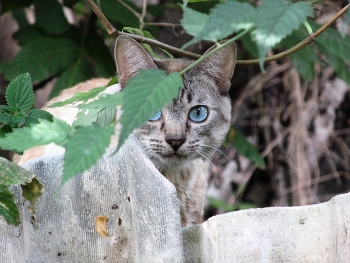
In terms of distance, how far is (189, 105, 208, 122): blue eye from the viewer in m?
2.93

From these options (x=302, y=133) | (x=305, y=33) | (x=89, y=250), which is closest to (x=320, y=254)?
(x=89, y=250)

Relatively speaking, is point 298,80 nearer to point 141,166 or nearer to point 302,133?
point 302,133

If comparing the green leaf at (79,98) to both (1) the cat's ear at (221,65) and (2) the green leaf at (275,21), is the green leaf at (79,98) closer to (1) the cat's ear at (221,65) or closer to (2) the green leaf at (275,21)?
(2) the green leaf at (275,21)

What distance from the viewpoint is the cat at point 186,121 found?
8.95 feet

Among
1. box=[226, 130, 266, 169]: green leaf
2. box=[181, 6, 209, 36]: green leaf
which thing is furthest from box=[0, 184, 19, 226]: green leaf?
box=[226, 130, 266, 169]: green leaf

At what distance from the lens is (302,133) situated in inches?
213

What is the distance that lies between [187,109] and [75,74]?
1.51m

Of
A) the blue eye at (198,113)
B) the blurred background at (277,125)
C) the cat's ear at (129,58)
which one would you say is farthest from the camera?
the blurred background at (277,125)

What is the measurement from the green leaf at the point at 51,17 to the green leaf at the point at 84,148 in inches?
117

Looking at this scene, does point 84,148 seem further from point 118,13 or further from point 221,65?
point 118,13

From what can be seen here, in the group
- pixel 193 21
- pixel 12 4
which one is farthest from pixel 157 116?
pixel 12 4

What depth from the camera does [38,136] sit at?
1518mm

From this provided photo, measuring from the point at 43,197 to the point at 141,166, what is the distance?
34 cm

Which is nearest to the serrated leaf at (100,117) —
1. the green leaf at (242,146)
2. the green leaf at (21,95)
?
the green leaf at (21,95)
